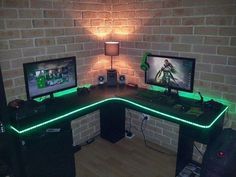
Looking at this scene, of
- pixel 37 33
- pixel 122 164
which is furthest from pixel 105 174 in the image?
pixel 37 33

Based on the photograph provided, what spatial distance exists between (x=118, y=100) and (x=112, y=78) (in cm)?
51

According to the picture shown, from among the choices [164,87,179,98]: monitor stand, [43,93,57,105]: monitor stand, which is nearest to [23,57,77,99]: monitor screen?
[43,93,57,105]: monitor stand

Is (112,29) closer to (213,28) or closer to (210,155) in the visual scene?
(213,28)

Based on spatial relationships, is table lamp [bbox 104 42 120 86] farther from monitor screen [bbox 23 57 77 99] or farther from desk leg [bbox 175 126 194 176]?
desk leg [bbox 175 126 194 176]

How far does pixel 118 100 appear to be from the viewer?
2.70 metres

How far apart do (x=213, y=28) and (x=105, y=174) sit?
6.54ft

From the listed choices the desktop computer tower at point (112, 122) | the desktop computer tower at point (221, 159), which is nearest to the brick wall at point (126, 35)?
the desktop computer tower at point (112, 122)

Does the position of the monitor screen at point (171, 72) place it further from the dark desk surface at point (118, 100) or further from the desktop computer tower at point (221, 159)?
the desktop computer tower at point (221, 159)

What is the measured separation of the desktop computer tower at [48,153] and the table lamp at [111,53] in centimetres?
103

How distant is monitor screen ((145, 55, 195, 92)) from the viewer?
245 centimetres

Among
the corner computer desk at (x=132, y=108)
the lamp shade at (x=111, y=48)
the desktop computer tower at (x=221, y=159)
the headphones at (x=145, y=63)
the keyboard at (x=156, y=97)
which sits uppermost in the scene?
the lamp shade at (x=111, y=48)

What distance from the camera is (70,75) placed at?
2666 mm

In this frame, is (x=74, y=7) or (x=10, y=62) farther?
(x=74, y=7)

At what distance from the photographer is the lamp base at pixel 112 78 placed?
3.11 meters
